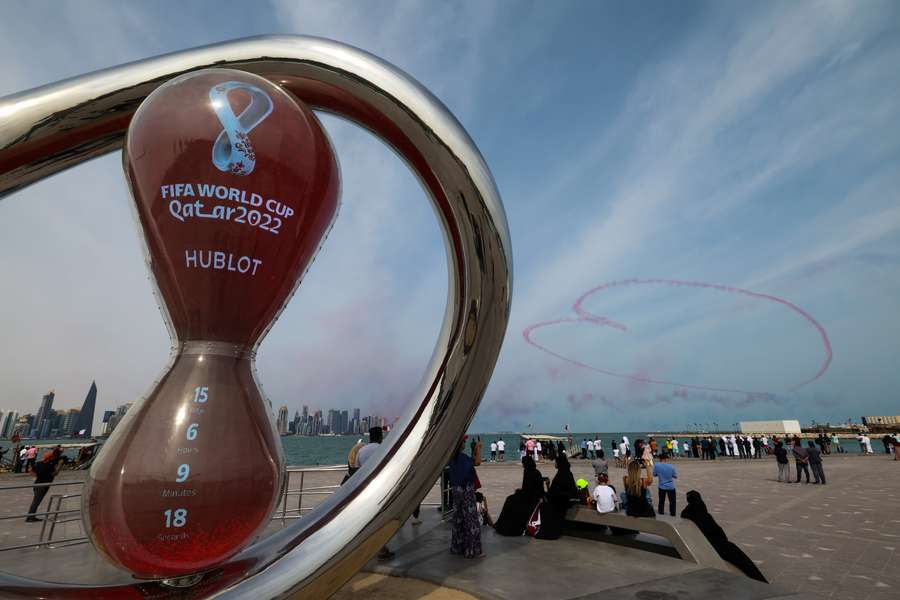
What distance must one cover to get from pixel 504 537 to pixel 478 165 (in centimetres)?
731

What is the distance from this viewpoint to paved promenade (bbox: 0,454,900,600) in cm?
673

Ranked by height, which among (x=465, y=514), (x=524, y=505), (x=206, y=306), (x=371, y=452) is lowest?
(x=524, y=505)

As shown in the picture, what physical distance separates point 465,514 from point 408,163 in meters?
5.59

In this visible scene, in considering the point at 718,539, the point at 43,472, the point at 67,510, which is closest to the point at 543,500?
the point at 718,539

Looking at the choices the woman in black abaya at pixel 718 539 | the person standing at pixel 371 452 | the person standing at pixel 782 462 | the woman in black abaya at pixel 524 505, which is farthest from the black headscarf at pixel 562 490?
the person standing at pixel 782 462

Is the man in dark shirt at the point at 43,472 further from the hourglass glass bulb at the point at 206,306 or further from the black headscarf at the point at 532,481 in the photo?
the hourglass glass bulb at the point at 206,306

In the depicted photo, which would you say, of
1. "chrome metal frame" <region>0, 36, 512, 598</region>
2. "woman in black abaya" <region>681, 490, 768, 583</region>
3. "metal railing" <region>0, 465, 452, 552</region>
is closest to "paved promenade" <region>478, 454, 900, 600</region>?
"woman in black abaya" <region>681, 490, 768, 583</region>

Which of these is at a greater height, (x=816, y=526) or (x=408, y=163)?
(x=408, y=163)

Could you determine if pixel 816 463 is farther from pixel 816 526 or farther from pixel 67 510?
pixel 67 510

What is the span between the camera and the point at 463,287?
13.4 feet

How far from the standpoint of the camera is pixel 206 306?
9.82 feet

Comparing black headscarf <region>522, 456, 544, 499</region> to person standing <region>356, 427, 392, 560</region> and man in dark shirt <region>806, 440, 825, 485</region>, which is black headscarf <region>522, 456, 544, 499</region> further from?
man in dark shirt <region>806, 440, 825, 485</region>

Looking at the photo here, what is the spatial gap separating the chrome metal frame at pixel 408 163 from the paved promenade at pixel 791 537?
7.67ft

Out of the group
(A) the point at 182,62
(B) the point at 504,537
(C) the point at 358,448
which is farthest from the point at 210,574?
(B) the point at 504,537
